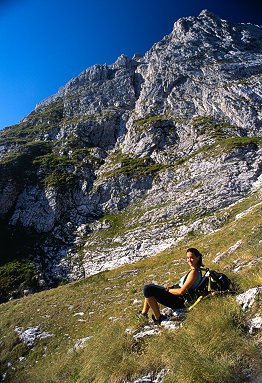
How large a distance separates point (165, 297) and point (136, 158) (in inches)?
2638

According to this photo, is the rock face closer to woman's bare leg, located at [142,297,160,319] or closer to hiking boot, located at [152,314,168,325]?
woman's bare leg, located at [142,297,160,319]

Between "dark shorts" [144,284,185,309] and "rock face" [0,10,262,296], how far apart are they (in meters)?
32.4

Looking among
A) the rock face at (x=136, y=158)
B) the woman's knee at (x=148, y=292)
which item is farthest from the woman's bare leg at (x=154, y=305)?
the rock face at (x=136, y=158)

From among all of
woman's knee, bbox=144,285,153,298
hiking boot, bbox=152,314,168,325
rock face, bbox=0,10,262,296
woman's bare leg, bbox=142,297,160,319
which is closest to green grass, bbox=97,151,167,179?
rock face, bbox=0,10,262,296

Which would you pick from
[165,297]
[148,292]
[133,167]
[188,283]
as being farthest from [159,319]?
[133,167]

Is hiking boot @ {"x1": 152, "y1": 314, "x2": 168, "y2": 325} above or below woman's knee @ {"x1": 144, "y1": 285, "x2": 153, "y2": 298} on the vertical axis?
below

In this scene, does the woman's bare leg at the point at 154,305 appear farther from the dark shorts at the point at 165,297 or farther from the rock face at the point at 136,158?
the rock face at the point at 136,158

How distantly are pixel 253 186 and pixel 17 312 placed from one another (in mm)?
38419

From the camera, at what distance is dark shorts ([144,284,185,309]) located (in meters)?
9.44

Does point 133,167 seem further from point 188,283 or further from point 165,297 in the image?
point 188,283

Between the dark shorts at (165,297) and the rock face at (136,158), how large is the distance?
32.4 metres

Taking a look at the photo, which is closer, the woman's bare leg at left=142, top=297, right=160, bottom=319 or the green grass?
the woman's bare leg at left=142, top=297, right=160, bottom=319

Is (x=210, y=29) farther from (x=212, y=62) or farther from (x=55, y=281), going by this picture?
(x=55, y=281)

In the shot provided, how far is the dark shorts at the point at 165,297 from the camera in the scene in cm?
944
